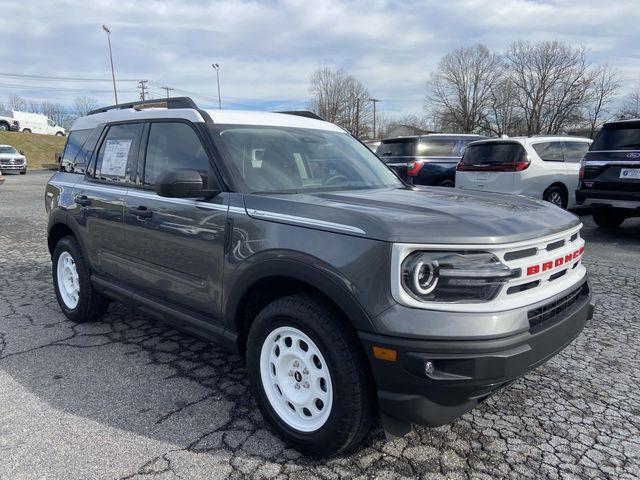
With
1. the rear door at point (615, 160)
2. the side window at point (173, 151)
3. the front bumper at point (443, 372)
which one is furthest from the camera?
the rear door at point (615, 160)

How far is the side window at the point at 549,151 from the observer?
9.84 m

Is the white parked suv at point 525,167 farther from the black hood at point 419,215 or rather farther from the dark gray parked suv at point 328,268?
the black hood at point 419,215

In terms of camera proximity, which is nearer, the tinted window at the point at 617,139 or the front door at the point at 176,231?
the front door at the point at 176,231

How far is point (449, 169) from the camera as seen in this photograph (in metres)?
12.2

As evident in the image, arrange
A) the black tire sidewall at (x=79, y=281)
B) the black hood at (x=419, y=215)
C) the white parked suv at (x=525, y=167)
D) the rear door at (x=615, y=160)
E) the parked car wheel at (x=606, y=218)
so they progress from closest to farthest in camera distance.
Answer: the black hood at (x=419, y=215) → the black tire sidewall at (x=79, y=281) → the rear door at (x=615, y=160) → the parked car wheel at (x=606, y=218) → the white parked suv at (x=525, y=167)

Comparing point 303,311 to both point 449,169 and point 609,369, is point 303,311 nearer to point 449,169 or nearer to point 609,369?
point 609,369

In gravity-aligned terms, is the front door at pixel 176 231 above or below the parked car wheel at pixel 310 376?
above

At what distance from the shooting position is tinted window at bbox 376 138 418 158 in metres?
12.0

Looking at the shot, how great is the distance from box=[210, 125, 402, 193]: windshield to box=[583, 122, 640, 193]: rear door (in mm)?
5463

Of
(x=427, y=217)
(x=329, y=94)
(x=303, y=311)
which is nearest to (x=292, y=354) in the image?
(x=303, y=311)

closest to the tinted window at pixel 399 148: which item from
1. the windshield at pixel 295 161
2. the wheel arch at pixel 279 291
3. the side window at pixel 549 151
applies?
the side window at pixel 549 151

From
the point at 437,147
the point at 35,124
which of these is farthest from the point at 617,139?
the point at 35,124

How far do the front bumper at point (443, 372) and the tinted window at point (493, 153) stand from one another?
26.7 feet

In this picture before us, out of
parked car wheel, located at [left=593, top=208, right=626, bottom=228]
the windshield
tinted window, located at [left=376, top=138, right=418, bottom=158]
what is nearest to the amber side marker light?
the windshield
